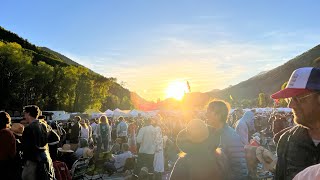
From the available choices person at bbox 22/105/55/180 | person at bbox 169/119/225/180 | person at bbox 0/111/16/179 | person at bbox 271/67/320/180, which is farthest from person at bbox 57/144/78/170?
person at bbox 271/67/320/180

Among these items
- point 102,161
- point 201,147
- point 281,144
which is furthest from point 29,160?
point 102,161

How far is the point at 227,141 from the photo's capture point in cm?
447

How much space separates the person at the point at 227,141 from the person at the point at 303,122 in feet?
6.46

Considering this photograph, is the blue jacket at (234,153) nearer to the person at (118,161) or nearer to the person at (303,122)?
the person at (303,122)

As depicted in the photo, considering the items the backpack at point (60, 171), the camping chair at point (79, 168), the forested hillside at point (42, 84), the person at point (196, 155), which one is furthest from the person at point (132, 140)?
the forested hillside at point (42, 84)

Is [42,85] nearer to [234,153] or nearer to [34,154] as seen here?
[34,154]

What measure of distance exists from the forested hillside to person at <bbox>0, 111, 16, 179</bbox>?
55965mm

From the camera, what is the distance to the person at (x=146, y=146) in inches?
434

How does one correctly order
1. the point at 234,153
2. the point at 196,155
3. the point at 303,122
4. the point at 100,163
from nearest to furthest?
the point at 303,122 < the point at 196,155 < the point at 234,153 < the point at 100,163

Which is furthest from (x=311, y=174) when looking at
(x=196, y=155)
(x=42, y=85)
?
(x=42, y=85)

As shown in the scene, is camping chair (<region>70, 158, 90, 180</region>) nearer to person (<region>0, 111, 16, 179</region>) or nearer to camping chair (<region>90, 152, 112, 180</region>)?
camping chair (<region>90, 152, 112, 180</region>)

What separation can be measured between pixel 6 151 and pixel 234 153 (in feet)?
12.9

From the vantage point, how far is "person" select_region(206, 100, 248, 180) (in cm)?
443

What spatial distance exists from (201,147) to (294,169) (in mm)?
1484
